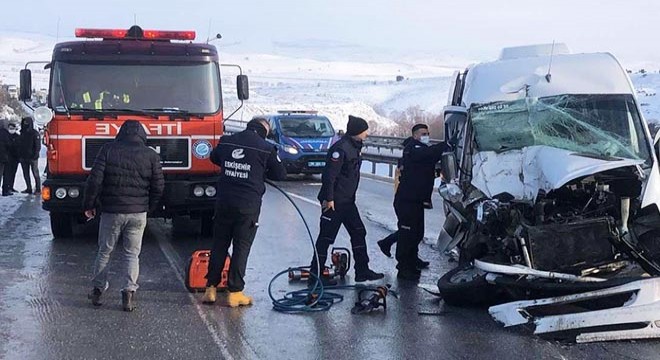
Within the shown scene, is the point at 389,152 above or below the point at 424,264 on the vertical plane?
below

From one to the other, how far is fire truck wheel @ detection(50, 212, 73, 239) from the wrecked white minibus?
17.0 feet

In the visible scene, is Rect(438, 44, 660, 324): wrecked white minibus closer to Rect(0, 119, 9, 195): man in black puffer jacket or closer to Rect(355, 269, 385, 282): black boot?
Rect(355, 269, 385, 282): black boot

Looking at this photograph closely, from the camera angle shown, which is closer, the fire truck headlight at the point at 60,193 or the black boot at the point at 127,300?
the black boot at the point at 127,300

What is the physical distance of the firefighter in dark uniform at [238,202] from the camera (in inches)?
311

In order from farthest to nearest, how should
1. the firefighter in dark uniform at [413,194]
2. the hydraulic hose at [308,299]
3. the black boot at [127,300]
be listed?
the firefighter in dark uniform at [413,194] < the hydraulic hose at [308,299] < the black boot at [127,300]

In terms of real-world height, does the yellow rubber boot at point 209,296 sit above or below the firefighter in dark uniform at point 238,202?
below

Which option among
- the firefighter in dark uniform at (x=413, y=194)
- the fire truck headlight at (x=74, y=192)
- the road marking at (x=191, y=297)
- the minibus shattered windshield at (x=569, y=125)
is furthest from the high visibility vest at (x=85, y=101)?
the minibus shattered windshield at (x=569, y=125)

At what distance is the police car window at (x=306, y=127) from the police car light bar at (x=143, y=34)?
10.9m

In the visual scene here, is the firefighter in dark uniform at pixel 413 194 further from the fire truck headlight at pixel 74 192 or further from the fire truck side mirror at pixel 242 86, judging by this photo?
the fire truck headlight at pixel 74 192

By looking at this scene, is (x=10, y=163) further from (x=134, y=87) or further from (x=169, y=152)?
(x=169, y=152)

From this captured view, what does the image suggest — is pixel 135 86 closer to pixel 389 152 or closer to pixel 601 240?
pixel 601 240

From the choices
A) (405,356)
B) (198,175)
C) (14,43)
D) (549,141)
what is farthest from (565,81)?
(14,43)

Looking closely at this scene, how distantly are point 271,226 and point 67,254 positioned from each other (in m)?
3.56

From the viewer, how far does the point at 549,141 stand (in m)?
8.18
